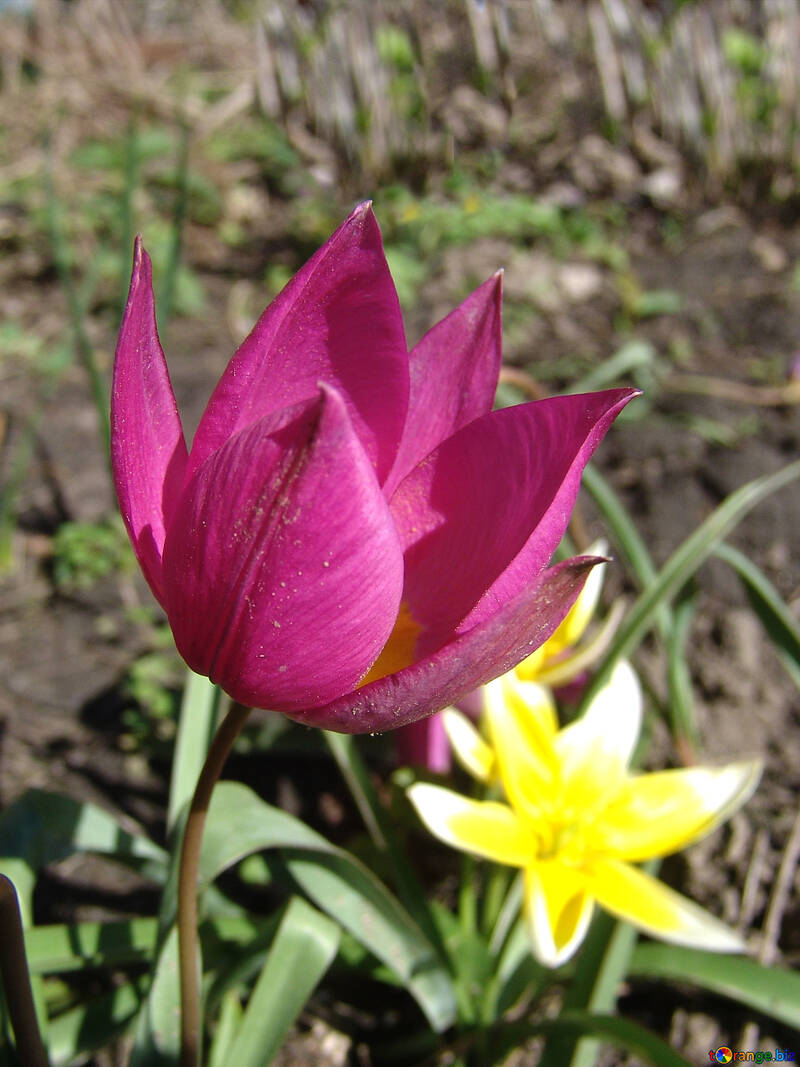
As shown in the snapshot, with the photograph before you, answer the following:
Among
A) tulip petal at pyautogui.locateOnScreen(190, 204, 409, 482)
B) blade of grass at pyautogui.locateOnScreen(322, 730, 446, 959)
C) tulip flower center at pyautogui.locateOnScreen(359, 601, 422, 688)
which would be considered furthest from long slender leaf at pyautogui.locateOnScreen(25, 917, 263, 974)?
tulip petal at pyautogui.locateOnScreen(190, 204, 409, 482)

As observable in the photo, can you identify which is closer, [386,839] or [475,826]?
[475,826]

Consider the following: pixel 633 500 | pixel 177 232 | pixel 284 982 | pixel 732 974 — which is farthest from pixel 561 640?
pixel 633 500

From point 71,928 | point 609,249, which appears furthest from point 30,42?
point 71,928

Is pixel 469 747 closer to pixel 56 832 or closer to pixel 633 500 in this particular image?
pixel 56 832

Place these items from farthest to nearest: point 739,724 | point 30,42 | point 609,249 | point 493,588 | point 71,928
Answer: point 30,42 → point 609,249 → point 739,724 → point 71,928 → point 493,588

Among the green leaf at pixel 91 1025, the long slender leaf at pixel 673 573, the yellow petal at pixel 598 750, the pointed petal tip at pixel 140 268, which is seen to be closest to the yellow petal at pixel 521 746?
the yellow petal at pixel 598 750

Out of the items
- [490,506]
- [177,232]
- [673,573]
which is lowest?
[673,573]

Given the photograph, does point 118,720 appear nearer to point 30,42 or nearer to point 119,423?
point 119,423
